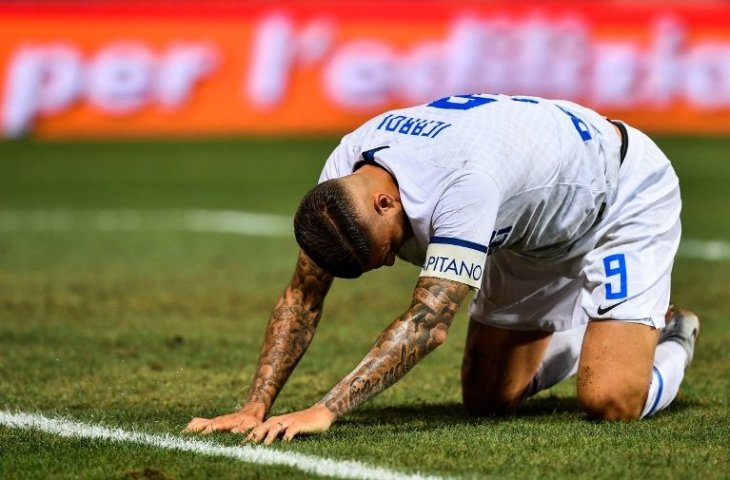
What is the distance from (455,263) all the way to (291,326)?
3.23ft

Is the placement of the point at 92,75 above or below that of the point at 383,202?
below

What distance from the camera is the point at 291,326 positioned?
18.1ft

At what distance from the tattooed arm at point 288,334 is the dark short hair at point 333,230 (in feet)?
1.87

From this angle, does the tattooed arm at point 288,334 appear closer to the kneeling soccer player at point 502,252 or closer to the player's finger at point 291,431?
the kneeling soccer player at point 502,252

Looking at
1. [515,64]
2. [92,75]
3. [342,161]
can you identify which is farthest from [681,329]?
[92,75]

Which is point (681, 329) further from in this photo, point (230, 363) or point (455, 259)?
point (230, 363)

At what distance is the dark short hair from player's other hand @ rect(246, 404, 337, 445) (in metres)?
0.51

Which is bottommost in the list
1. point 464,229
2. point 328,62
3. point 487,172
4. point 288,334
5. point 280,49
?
point 328,62

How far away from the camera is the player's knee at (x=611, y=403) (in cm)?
555

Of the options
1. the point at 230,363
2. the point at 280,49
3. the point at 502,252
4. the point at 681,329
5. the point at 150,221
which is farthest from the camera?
the point at 280,49

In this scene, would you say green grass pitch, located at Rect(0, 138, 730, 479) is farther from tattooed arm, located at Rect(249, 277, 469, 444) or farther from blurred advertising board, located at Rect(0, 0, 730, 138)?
blurred advertising board, located at Rect(0, 0, 730, 138)

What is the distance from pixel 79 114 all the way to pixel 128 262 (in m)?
7.81

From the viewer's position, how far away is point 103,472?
4.73 m

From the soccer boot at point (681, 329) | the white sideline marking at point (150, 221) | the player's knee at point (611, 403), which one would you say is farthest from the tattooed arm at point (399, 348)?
the white sideline marking at point (150, 221)
